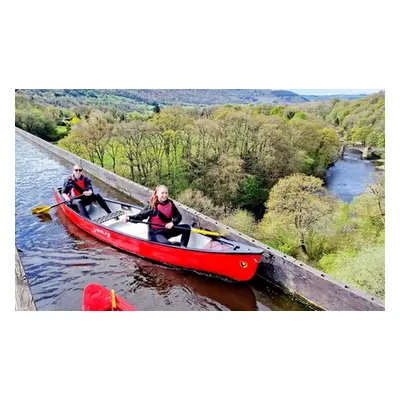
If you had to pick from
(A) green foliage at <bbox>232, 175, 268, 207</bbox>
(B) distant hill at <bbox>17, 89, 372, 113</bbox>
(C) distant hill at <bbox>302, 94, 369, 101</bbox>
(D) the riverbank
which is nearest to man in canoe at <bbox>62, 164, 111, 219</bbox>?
(B) distant hill at <bbox>17, 89, 372, 113</bbox>

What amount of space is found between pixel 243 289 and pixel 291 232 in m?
1.70

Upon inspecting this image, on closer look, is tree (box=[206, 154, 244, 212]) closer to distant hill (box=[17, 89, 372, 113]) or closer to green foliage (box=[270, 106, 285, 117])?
green foliage (box=[270, 106, 285, 117])

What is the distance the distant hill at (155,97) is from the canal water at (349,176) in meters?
1.23

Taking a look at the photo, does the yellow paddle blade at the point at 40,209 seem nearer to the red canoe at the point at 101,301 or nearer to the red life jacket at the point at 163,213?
the red life jacket at the point at 163,213

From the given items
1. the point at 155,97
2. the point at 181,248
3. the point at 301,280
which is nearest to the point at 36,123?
the point at 155,97

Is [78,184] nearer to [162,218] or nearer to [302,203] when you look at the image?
[162,218]

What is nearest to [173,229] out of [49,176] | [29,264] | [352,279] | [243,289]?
[243,289]

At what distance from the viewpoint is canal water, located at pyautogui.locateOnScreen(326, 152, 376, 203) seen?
17.2 ft

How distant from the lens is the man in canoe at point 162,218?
4496 millimetres

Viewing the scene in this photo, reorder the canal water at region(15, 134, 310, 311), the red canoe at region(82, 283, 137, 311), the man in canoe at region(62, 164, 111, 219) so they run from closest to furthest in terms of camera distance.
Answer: the red canoe at region(82, 283, 137, 311) < the canal water at region(15, 134, 310, 311) < the man in canoe at region(62, 164, 111, 219)

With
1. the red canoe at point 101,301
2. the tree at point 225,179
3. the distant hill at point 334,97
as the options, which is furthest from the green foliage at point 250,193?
the red canoe at point 101,301

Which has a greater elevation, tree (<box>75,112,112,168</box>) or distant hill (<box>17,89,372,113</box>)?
distant hill (<box>17,89,372,113</box>)

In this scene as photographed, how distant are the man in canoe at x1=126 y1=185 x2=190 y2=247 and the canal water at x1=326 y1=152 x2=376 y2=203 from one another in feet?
8.52

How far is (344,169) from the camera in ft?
19.1
